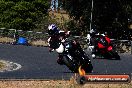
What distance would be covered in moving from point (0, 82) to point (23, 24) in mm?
35890

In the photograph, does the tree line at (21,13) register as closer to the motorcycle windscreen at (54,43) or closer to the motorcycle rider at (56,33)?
the motorcycle windscreen at (54,43)

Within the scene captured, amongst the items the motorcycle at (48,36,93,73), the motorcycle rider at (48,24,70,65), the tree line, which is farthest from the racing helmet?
the tree line

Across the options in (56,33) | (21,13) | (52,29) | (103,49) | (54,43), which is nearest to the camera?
(52,29)

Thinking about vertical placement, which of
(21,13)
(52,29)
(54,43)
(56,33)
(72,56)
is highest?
(52,29)

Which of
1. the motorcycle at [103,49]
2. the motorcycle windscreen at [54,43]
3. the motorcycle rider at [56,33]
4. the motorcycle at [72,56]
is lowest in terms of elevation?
the motorcycle at [103,49]

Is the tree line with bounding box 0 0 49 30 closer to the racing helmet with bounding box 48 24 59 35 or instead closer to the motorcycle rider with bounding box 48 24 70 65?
the motorcycle rider with bounding box 48 24 70 65

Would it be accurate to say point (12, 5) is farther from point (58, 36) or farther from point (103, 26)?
point (58, 36)

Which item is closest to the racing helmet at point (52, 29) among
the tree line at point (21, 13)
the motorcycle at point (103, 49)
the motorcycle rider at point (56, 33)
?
the motorcycle rider at point (56, 33)

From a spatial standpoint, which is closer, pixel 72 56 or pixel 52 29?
pixel 52 29

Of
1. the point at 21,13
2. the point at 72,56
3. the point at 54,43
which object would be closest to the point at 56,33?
the point at 54,43

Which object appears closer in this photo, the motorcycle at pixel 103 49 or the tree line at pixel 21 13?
the motorcycle at pixel 103 49

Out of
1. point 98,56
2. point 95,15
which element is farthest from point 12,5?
point 98,56

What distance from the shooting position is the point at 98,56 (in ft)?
96.8

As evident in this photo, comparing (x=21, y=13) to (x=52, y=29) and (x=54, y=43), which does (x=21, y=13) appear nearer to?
(x=54, y=43)
